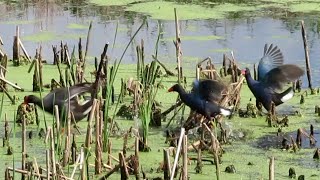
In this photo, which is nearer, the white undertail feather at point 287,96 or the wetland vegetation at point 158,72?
the wetland vegetation at point 158,72

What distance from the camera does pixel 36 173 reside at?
4934 millimetres

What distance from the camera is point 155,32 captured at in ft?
41.6

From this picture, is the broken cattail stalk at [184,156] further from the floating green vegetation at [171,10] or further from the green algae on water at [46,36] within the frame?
the floating green vegetation at [171,10]

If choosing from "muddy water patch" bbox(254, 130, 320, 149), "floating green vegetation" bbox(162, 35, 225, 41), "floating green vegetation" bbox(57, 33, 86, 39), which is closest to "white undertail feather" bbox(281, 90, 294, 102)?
"muddy water patch" bbox(254, 130, 320, 149)

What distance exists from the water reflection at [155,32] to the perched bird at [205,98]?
2.85 metres

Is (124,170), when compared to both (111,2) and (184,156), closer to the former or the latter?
(184,156)

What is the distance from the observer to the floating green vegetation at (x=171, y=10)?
1378 centimetres

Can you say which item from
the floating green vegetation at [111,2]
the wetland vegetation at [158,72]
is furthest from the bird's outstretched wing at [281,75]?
the floating green vegetation at [111,2]

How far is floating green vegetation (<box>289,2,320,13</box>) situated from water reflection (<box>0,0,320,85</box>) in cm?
33

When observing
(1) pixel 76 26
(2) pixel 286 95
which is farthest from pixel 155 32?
(2) pixel 286 95

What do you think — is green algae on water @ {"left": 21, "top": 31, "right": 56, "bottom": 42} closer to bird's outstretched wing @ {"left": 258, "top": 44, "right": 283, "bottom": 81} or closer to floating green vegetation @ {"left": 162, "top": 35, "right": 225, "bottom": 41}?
floating green vegetation @ {"left": 162, "top": 35, "right": 225, "bottom": 41}

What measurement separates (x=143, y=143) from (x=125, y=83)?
1761mm

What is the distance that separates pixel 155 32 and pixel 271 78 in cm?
500

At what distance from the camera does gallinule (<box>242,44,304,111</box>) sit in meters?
7.73
